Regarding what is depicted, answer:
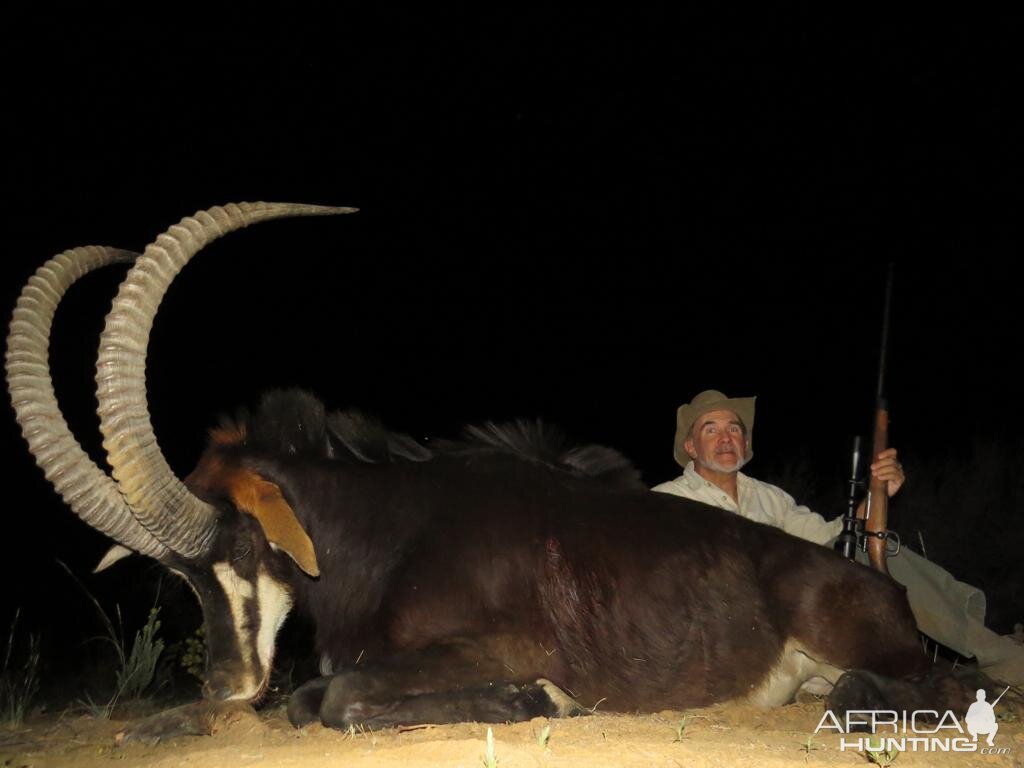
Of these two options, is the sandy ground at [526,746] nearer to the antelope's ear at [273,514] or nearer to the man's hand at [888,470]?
the antelope's ear at [273,514]

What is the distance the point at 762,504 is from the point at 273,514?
329cm

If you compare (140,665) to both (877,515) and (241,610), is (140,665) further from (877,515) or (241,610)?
(877,515)

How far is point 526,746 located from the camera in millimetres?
2984

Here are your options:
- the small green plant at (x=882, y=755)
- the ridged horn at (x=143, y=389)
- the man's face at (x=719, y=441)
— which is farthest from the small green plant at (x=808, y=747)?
the man's face at (x=719, y=441)

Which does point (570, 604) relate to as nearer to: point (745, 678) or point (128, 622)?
point (745, 678)

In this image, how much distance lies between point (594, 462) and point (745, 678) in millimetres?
1194

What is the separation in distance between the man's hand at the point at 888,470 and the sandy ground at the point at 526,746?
4.95 ft

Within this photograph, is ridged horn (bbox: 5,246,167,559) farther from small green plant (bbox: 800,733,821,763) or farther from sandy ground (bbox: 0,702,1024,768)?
small green plant (bbox: 800,733,821,763)

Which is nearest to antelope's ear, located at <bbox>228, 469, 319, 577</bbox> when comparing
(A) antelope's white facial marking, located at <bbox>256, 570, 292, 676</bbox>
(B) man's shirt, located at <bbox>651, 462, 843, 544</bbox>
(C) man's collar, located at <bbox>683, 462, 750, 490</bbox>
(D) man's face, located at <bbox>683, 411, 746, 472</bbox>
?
(A) antelope's white facial marking, located at <bbox>256, 570, 292, 676</bbox>

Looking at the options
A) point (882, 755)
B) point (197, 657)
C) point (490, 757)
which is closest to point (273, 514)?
point (490, 757)

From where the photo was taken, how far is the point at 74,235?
23094 millimetres

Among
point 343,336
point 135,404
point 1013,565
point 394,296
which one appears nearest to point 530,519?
point 135,404

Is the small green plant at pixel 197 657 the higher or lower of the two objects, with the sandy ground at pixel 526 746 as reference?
lower

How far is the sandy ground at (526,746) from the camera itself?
2869 mm
